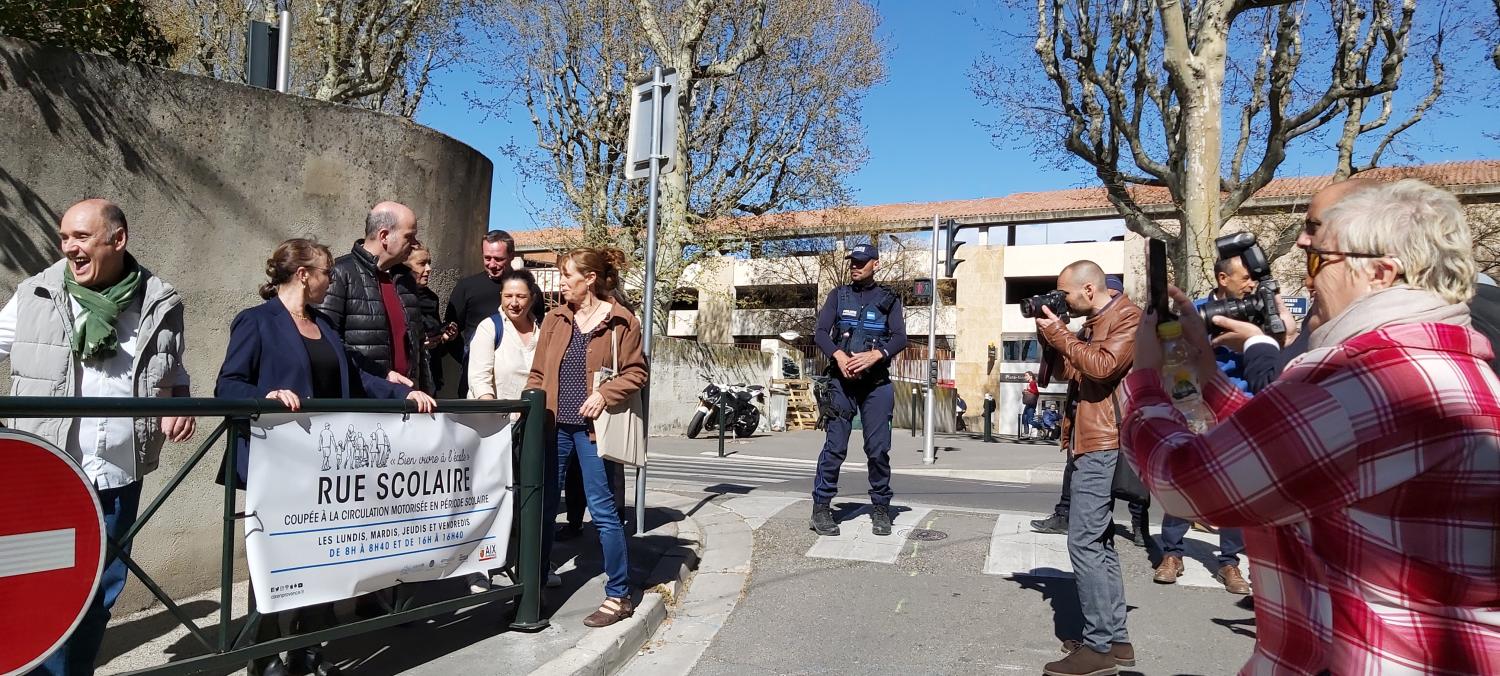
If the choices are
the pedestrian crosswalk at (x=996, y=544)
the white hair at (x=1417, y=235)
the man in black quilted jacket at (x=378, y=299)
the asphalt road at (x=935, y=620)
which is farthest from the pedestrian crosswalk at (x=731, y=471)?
the white hair at (x=1417, y=235)

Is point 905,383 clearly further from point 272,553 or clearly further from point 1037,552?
point 272,553

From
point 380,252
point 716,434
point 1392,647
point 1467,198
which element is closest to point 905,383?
point 716,434

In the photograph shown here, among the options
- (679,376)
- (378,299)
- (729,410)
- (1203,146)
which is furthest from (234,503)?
(679,376)

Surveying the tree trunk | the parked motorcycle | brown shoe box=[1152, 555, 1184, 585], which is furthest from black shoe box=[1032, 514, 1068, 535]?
the parked motorcycle

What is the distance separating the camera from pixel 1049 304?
4293mm

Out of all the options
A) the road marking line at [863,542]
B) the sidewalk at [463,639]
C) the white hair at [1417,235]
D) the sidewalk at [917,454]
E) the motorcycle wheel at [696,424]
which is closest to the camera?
the white hair at [1417,235]

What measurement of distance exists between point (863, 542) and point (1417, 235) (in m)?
5.00

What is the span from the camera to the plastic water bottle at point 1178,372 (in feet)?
6.28

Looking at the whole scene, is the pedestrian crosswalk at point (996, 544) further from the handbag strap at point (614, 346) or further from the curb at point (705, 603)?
the handbag strap at point (614, 346)

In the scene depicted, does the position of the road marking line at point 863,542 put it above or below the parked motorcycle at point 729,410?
below


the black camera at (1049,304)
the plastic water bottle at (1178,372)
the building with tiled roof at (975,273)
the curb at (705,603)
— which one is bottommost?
the curb at (705,603)

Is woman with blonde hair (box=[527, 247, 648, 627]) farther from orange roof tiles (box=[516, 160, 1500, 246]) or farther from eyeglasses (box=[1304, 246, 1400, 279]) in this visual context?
orange roof tiles (box=[516, 160, 1500, 246])

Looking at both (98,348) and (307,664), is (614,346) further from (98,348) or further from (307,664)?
(98,348)

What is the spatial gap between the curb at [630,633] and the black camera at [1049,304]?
7.63 ft
